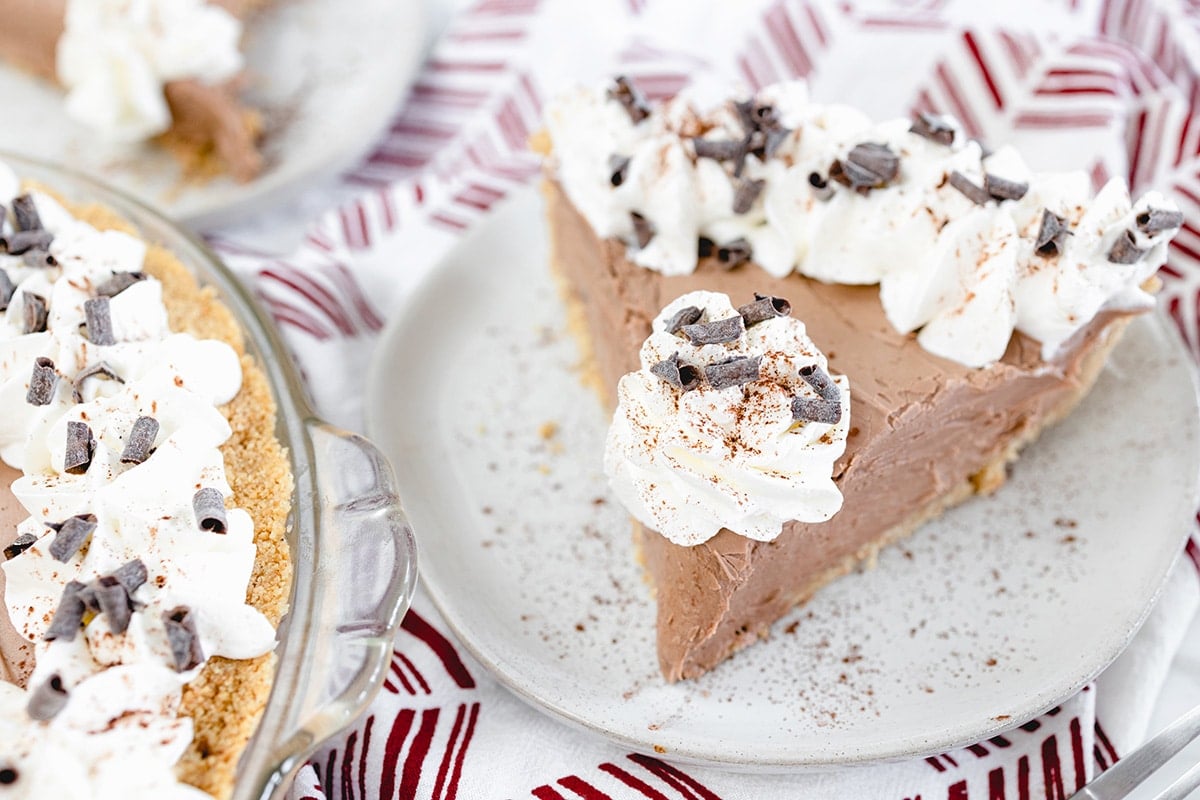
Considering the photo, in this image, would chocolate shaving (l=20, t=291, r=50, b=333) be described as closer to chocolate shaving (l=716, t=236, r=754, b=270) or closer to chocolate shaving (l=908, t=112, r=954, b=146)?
chocolate shaving (l=716, t=236, r=754, b=270)

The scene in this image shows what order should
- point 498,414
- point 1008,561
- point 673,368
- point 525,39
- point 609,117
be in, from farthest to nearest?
→ point 525,39 < point 498,414 < point 609,117 < point 1008,561 < point 673,368

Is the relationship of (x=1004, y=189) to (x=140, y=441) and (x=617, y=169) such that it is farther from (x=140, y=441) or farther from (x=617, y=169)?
(x=140, y=441)

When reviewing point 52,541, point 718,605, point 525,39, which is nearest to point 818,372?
point 718,605

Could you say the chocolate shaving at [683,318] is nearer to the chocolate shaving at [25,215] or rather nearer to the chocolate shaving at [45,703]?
the chocolate shaving at [45,703]

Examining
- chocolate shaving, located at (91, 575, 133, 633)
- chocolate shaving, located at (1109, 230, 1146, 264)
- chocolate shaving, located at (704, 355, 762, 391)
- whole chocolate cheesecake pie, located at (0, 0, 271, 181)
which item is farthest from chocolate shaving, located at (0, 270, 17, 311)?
chocolate shaving, located at (1109, 230, 1146, 264)

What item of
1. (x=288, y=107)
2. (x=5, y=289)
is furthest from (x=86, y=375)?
(x=288, y=107)

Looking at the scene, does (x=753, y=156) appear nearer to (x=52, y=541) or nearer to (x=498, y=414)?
(x=498, y=414)
